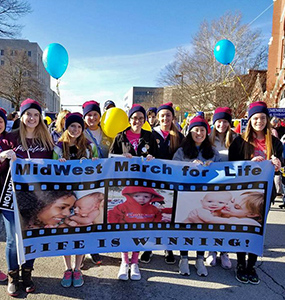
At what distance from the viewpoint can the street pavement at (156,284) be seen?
111 inches

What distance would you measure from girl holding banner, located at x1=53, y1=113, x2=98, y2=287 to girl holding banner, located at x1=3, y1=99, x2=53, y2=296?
0.46 ft

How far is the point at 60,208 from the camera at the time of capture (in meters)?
2.91

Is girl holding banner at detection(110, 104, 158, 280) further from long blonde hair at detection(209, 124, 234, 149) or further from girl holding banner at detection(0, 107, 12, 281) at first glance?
girl holding banner at detection(0, 107, 12, 281)

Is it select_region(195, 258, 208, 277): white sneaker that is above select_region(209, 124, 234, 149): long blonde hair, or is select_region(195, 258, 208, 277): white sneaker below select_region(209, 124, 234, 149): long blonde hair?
below

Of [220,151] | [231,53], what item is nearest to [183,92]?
[231,53]

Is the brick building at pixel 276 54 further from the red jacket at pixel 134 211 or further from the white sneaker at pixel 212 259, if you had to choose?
the red jacket at pixel 134 211

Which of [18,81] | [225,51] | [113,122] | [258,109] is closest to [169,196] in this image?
[258,109]

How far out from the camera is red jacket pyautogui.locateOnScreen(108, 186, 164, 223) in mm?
3080

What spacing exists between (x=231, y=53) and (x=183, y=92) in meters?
16.0

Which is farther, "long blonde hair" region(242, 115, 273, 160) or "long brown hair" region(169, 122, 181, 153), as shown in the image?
"long brown hair" region(169, 122, 181, 153)

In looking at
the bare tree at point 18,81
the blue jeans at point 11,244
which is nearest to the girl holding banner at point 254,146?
the blue jeans at point 11,244

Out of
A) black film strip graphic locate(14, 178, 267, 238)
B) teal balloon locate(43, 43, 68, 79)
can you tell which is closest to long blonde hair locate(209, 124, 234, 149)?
black film strip graphic locate(14, 178, 267, 238)

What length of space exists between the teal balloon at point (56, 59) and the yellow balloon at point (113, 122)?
2792 mm

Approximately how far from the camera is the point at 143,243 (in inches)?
121
